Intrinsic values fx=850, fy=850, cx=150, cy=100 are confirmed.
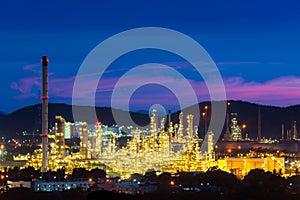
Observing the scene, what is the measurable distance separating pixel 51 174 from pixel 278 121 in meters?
42.4

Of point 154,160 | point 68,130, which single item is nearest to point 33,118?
point 68,130

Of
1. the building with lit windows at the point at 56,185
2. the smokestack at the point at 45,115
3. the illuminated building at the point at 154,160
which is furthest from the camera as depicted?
the illuminated building at the point at 154,160

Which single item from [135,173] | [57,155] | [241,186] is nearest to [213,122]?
[57,155]

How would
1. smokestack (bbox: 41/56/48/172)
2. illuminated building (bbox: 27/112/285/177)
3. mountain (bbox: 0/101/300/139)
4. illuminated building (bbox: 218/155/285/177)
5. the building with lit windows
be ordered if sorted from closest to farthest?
the building with lit windows, smokestack (bbox: 41/56/48/172), illuminated building (bbox: 27/112/285/177), illuminated building (bbox: 218/155/285/177), mountain (bbox: 0/101/300/139)

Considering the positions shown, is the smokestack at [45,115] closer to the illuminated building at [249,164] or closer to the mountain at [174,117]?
the illuminated building at [249,164]

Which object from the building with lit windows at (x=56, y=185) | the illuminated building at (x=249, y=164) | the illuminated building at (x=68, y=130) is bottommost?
the building with lit windows at (x=56, y=185)

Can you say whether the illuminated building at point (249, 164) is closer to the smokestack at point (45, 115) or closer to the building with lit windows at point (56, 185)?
the smokestack at point (45, 115)

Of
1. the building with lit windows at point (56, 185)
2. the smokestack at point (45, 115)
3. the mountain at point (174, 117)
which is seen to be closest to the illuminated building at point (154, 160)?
the smokestack at point (45, 115)

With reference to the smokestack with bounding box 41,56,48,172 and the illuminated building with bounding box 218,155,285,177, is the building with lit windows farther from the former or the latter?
the illuminated building with bounding box 218,155,285,177

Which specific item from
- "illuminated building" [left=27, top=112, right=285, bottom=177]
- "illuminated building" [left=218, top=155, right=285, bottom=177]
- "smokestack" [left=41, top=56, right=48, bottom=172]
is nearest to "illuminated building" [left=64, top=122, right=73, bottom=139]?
"illuminated building" [left=27, top=112, right=285, bottom=177]

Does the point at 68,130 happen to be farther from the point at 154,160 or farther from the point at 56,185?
the point at 56,185

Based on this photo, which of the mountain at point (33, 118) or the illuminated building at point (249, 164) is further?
the mountain at point (33, 118)

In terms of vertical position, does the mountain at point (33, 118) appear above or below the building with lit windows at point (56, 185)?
above

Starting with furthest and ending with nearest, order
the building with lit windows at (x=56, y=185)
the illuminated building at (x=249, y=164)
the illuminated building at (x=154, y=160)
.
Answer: the illuminated building at (x=249, y=164) → the illuminated building at (x=154, y=160) → the building with lit windows at (x=56, y=185)
